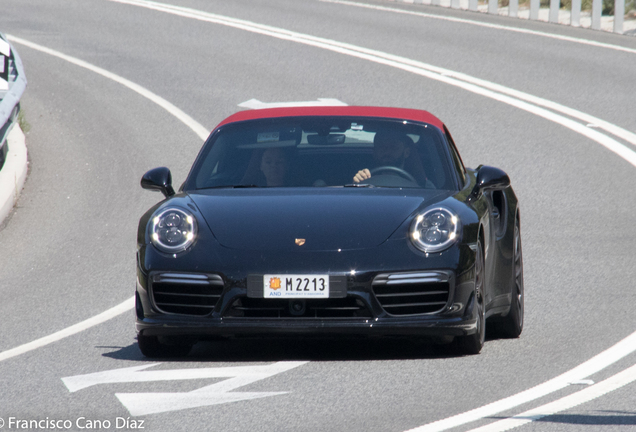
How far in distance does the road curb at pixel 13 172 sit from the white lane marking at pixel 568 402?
7.92m

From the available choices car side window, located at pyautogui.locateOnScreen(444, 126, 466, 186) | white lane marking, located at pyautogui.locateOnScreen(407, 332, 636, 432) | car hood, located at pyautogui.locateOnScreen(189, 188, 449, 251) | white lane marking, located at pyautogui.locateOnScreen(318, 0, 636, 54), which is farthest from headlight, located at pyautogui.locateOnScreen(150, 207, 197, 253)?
white lane marking, located at pyautogui.locateOnScreen(318, 0, 636, 54)

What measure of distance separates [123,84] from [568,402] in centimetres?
1557

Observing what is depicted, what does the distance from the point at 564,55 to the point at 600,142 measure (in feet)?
20.6

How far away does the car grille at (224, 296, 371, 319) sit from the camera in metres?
6.45

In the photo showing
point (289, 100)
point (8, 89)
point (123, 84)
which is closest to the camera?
point (8, 89)

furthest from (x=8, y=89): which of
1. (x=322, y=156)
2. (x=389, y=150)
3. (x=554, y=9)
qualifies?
(x=554, y=9)

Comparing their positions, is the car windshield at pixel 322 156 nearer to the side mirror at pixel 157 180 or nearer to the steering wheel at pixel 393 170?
the steering wheel at pixel 393 170

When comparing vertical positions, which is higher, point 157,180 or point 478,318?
point 157,180

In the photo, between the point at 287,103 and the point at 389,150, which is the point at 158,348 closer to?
the point at 389,150

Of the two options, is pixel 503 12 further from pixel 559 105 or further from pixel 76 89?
pixel 76 89

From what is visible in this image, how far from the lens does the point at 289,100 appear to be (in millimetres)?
18547

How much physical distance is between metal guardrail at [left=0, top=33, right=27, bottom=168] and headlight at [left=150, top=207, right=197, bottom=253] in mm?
5416

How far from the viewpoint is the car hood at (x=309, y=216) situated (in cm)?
654
